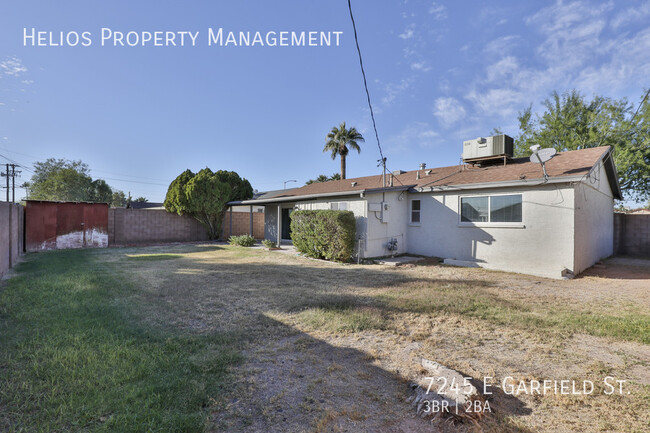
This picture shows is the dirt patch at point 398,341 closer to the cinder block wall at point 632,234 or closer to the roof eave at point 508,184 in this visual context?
the roof eave at point 508,184

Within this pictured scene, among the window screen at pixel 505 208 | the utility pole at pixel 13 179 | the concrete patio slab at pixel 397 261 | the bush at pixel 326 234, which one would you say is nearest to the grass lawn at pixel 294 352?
the window screen at pixel 505 208

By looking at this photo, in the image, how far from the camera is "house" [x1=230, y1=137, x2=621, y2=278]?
8641 millimetres

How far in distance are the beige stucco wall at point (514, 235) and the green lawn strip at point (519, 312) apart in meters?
3.66

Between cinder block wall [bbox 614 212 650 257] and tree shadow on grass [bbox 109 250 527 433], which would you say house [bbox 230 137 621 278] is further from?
tree shadow on grass [bbox 109 250 527 433]

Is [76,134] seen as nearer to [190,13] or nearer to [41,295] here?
[190,13]

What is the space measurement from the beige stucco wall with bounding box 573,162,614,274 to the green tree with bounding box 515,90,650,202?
29.1ft

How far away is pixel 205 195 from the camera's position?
57.2 ft

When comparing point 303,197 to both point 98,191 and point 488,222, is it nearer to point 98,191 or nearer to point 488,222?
point 488,222

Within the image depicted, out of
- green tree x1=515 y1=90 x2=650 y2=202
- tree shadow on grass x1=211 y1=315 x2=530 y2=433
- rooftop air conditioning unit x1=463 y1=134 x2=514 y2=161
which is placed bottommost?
tree shadow on grass x1=211 y1=315 x2=530 y2=433

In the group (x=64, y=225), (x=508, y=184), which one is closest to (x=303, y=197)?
(x=508, y=184)

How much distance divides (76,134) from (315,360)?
23.7 metres

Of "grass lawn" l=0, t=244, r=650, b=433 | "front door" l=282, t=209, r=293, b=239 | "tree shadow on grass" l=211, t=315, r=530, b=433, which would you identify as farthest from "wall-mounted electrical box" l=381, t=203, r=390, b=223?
"tree shadow on grass" l=211, t=315, r=530, b=433

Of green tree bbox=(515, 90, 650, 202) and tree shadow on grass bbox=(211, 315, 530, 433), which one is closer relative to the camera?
tree shadow on grass bbox=(211, 315, 530, 433)

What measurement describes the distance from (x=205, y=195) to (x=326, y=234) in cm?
994
